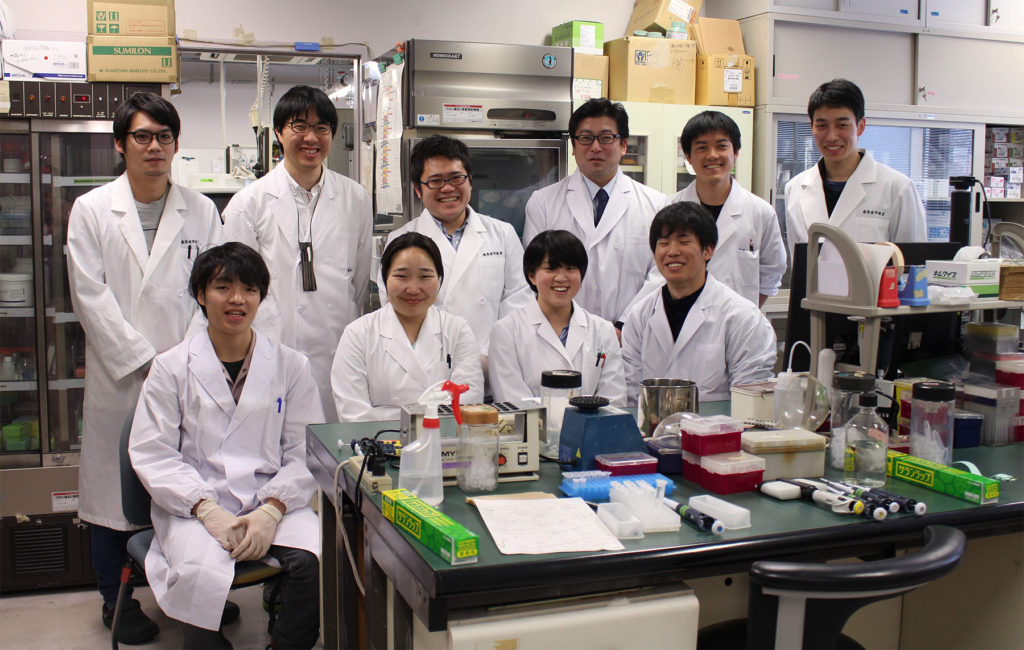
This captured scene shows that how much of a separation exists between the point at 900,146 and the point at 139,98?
4.06m

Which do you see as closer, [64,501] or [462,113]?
[64,501]

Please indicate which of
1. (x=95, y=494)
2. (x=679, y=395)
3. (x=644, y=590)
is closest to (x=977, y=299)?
(x=679, y=395)

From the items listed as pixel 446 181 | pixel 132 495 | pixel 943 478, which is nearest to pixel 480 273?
pixel 446 181

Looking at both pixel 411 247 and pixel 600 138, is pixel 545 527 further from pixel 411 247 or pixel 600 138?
pixel 600 138

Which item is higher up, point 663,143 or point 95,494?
point 663,143

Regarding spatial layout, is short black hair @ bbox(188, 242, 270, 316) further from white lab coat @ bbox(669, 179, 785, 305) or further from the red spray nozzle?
white lab coat @ bbox(669, 179, 785, 305)

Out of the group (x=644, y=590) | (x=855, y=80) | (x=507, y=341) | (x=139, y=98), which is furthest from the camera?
(x=855, y=80)

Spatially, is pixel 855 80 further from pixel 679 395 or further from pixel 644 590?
pixel 644 590

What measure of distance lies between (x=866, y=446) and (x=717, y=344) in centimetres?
72

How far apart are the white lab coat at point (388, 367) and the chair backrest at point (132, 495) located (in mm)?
544


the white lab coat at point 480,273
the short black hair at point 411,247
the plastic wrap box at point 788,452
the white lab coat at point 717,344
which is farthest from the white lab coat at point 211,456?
the plastic wrap box at point 788,452

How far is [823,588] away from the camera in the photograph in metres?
1.17

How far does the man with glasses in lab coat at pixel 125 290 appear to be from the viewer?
8.65ft

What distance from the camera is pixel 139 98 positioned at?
8.67 feet
